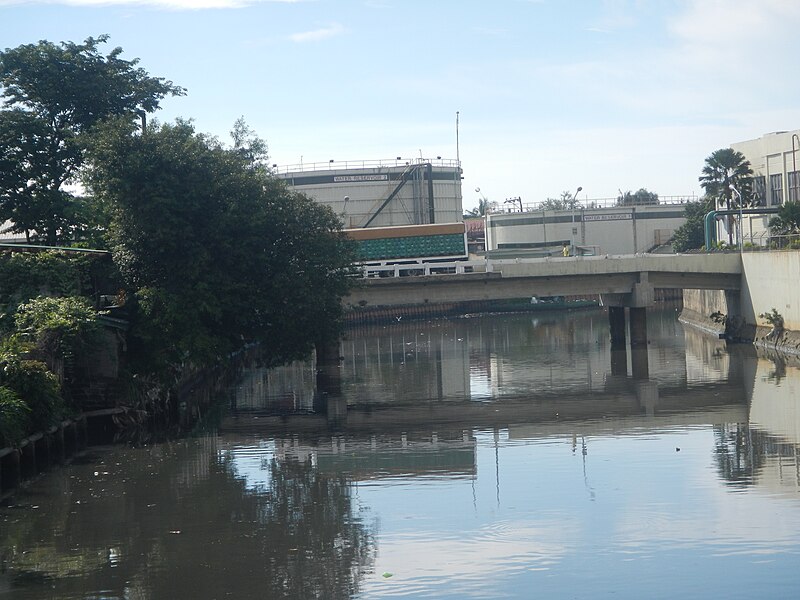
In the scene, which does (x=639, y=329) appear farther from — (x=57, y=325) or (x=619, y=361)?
(x=57, y=325)

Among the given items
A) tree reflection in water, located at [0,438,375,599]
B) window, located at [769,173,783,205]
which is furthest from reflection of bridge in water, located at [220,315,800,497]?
window, located at [769,173,783,205]

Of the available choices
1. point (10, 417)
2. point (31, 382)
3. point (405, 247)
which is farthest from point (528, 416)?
point (405, 247)

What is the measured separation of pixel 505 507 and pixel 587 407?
18.2 m

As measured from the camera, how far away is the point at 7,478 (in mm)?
29250

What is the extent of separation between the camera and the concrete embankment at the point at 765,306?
182 ft

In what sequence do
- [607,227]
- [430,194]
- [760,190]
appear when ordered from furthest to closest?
[607,227]
[430,194]
[760,190]

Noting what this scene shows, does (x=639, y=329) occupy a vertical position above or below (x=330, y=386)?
above

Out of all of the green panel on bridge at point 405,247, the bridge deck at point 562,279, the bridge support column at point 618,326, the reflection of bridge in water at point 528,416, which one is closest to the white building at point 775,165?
the bridge deck at point 562,279

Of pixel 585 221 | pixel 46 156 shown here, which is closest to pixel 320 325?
pixel 46 156

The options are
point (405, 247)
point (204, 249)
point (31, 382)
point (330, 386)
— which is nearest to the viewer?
point (31, 382)

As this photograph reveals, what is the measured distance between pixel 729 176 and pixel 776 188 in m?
4.49

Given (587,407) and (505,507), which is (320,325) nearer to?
(587,407)

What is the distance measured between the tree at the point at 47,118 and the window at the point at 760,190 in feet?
164

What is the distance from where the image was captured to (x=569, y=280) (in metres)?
64.4
